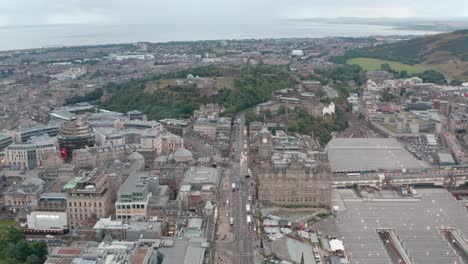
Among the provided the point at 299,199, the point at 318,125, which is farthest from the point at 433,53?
the point at 299,199

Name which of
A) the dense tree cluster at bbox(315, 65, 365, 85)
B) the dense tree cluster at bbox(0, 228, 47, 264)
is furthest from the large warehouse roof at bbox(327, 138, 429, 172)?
the dense tree cluster at bbox(315, 65, 365, 85)

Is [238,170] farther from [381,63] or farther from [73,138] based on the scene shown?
[381,63]

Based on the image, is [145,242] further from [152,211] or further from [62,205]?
[62,205]

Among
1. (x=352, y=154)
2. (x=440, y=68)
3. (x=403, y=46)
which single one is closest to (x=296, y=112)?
(x=352, y=154)

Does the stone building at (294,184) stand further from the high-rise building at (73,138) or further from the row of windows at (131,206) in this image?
the high-rise building at (73,138)

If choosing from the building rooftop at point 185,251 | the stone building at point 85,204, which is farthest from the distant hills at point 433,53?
the building rooftop at point 185,251

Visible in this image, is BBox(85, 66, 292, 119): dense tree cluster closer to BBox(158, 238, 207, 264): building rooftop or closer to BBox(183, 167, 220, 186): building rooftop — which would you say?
BBox(183, 167, 220, 186): building rooftop
